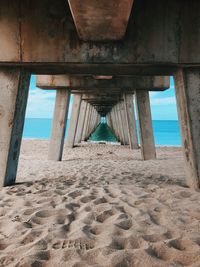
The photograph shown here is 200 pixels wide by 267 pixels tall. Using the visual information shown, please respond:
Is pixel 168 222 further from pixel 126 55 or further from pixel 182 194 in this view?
pixel 126 55

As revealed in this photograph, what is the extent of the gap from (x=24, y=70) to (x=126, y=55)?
6.68 ft

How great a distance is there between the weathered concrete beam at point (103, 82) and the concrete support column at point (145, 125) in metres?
0.48

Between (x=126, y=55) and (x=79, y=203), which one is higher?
(x=126, y=55)

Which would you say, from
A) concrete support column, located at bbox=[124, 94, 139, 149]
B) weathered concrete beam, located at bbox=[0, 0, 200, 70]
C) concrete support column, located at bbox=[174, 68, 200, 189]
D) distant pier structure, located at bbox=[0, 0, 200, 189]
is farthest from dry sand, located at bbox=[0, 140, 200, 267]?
concrete support column, located at bbox=[124, 94, 139, 149]

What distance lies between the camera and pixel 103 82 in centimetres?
1061

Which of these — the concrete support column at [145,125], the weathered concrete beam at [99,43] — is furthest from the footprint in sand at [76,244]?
the concrete support column at [145,125]

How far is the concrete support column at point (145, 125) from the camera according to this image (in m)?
10.7

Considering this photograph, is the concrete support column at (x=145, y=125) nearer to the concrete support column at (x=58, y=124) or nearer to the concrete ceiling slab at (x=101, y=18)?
the concrete support column at (x=58, y=124)

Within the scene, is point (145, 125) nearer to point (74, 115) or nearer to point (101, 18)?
point (74, 115)

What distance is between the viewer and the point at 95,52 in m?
5.18

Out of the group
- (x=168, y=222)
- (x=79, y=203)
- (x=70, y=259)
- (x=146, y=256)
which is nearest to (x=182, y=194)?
(x=168, y=222)

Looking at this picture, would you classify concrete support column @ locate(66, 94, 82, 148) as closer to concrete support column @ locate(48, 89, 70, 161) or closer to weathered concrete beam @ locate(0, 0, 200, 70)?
concrete support column @ locate(48, 89, 70, 161)

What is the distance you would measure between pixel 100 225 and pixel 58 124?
23.6 feet

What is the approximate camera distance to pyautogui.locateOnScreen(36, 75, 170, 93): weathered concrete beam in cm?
983
